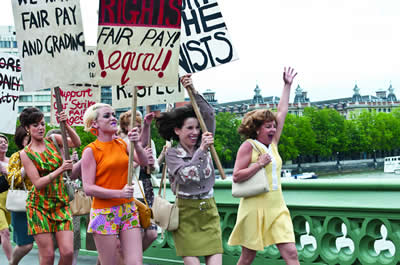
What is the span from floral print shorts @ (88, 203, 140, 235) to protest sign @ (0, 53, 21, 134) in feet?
9.98

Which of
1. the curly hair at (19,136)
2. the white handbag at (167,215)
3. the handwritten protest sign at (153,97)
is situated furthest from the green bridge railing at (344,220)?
the curly hair at (19,136)

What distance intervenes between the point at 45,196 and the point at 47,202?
0.16ft

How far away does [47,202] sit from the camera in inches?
201

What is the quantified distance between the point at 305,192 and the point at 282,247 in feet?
3.29

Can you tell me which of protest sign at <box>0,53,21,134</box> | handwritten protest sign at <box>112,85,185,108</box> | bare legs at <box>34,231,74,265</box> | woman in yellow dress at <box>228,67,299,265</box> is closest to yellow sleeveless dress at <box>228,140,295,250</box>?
woman in yellow dress at <box>228,67,299,265</box>

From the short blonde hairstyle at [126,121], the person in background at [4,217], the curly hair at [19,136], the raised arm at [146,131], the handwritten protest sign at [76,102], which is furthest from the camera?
the handwritten protest sign at [76,102]

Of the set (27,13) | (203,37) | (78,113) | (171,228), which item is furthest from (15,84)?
(171,228)

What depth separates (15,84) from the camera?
768 centimetres

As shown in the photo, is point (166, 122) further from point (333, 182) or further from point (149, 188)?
point (333, 182)

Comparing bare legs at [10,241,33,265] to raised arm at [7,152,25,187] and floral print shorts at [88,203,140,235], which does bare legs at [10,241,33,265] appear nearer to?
raised arm at [7,152,25,187]

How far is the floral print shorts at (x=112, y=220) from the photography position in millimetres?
4359

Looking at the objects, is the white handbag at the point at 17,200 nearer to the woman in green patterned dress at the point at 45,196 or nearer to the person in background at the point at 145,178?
the woman in green patterned dress at the point at 45,196

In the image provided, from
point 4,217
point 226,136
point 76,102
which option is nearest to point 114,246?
point 4,217

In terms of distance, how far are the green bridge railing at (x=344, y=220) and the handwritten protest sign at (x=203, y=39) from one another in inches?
48.6
